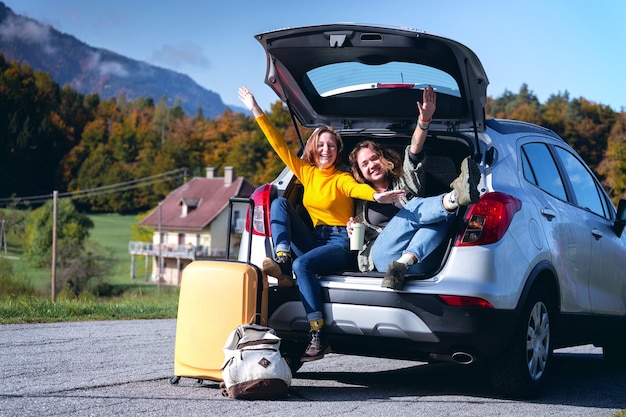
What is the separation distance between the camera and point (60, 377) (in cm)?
624

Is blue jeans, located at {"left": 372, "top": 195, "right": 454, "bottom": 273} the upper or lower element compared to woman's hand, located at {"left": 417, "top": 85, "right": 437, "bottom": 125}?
lower

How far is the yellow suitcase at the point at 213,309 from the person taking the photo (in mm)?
5980

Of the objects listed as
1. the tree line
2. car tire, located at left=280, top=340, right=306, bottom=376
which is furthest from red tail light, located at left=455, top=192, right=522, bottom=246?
the tree line

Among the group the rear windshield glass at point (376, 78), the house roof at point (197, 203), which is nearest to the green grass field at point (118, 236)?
the house roof at point (197, 203)

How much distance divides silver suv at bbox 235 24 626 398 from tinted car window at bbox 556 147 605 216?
0.09 feet

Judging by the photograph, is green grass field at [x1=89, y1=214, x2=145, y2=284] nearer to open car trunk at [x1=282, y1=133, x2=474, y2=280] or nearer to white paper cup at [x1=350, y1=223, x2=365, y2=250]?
open car trunk at [x1=282, y1=133, x2=474, y2=280]

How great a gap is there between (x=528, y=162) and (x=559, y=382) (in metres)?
1.95

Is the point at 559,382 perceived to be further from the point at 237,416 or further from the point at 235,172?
the point at 235,172

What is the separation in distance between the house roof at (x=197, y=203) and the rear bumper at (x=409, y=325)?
88.3 metres

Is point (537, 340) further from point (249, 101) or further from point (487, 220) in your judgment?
point (249, 101)

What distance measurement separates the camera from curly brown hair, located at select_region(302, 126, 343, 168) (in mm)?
6766

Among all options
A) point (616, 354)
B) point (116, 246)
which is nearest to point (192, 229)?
point (116, 246)

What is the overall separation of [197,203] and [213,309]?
95.5 m

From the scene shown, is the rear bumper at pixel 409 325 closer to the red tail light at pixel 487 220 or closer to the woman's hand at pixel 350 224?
the red tail light at pixel 487 220
